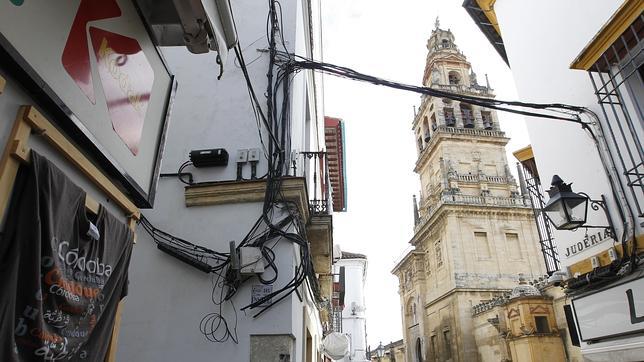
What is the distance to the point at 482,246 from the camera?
29.1 meters

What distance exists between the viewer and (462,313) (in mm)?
26641

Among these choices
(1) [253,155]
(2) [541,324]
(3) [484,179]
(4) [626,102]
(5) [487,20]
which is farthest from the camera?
(3) [484,179]

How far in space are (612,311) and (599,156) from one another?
1768 mm

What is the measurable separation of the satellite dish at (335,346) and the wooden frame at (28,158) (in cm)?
935

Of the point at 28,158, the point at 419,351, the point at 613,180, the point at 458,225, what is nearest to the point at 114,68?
the point at 28,158

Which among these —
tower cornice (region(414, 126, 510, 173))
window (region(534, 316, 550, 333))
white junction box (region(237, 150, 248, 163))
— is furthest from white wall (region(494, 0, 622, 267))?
tower cornice (region(414, 126, 510, 173))

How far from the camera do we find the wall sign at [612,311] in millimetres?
3904

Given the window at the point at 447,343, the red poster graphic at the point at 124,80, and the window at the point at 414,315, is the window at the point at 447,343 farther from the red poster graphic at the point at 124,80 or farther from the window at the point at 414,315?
the red poster graphic at the point at 124,80

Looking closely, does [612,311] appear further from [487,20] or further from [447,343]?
[447,343]

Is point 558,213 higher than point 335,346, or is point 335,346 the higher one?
point 558,213

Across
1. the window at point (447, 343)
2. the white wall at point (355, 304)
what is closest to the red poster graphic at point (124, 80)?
the window at point (447, 343)

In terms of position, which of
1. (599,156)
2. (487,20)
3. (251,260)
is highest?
(487,20)

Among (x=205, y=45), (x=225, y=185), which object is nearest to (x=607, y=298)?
(x=225, y=185)

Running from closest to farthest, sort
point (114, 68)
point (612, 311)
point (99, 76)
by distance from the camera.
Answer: point (99, 76) → point (114, 68) → point (612, 311)
